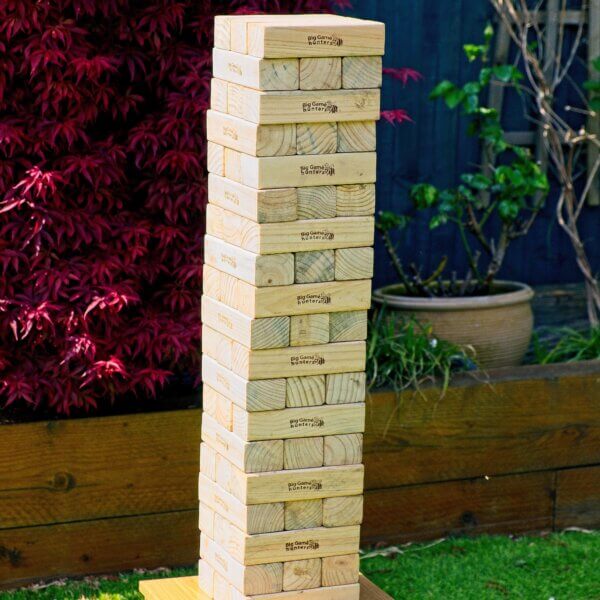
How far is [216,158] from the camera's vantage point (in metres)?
3.92

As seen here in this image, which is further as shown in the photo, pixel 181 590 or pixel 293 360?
pixel 181 590

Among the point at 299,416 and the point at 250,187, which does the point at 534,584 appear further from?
the point at 250,187

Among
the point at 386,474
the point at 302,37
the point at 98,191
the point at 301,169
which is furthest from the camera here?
the point at 386,474

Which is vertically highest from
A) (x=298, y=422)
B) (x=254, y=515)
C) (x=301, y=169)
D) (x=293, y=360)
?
(x=301, y=169)

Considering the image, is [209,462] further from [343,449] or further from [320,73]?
[320,73]

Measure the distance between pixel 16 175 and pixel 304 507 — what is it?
5.59 feet

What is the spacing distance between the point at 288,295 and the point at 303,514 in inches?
28.1

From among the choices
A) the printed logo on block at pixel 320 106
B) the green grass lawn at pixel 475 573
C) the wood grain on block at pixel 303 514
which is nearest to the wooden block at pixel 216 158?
the printed logo on block at pixel 320 106

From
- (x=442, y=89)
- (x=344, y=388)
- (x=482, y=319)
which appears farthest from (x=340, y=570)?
(x=442, y=89)

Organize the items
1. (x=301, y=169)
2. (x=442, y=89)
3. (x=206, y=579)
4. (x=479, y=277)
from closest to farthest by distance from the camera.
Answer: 1. (x=301, y=169)
2. (x=206, y=579)
3. (x=442, y=89)
4. (x=479, y=277)

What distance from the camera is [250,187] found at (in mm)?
3699

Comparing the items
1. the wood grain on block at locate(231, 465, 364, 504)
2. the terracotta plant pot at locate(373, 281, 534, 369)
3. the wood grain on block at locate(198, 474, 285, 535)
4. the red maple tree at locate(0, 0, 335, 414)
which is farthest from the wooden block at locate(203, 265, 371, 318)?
the terracotta plant pot at locate(373, 281, 534, 369)

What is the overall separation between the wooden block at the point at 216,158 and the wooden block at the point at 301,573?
125 centimetres

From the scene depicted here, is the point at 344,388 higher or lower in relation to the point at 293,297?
lower
